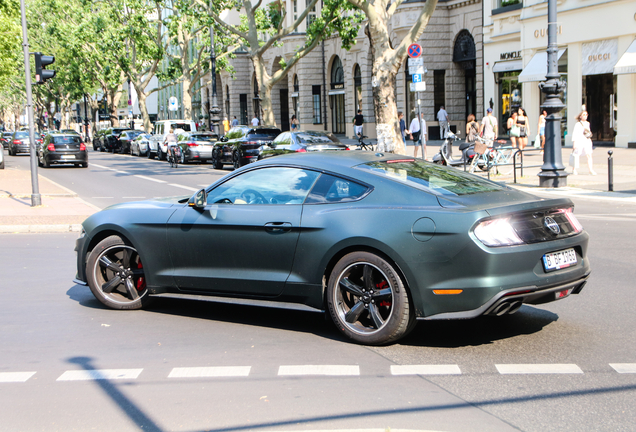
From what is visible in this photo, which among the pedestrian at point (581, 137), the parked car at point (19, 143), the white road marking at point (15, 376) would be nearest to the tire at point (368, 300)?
the white road marking at point (15, 376)

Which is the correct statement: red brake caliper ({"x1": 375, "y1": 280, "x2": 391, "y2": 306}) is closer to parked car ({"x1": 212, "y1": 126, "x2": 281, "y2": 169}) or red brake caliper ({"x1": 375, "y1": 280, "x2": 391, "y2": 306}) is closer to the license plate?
the license plate

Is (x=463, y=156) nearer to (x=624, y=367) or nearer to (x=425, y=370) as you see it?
(x=624, y=367)

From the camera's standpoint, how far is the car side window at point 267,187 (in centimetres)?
588

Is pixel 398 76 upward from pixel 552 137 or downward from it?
upward

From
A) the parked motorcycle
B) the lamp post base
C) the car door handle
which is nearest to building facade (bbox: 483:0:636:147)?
the parked motorcycle

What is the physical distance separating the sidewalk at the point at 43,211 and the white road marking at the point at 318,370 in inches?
332

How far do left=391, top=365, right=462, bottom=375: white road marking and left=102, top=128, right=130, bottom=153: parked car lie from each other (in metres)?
45.3

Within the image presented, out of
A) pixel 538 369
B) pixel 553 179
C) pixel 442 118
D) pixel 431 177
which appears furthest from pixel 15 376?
pixel 442 118

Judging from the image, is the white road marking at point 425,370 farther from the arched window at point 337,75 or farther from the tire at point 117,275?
the arched window at point 337,75

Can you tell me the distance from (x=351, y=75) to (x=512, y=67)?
14.0 m

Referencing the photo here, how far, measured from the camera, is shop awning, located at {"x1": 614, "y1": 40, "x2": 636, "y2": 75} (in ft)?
81.1

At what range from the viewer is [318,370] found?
4.96 meters

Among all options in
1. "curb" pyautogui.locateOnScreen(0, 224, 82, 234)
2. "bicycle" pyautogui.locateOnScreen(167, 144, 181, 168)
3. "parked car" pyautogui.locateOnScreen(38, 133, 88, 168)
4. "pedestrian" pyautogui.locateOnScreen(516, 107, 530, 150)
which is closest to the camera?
"curb" pyautogui.locateOnScreen(0, 224, 82, 234)

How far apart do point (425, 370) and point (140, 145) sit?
127 ft
